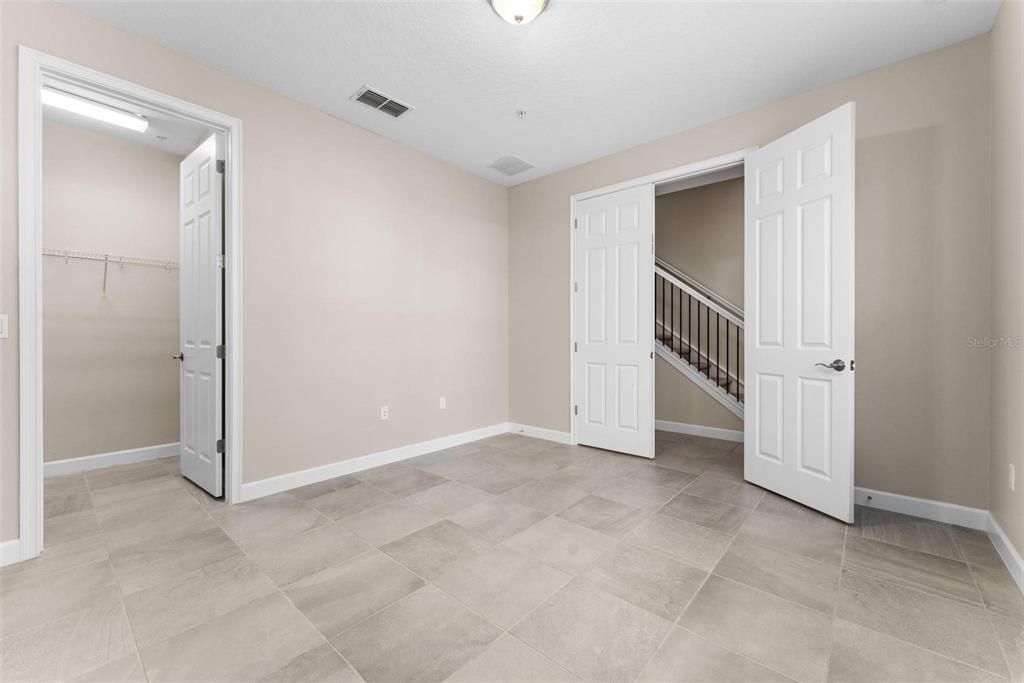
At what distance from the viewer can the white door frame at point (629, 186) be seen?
3496 mm

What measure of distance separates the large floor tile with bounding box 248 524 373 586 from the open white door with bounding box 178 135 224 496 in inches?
39.6

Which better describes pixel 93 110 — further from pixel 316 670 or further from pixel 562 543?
pixel 562 543

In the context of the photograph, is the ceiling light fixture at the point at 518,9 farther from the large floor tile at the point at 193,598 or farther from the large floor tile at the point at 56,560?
the large floor tile at the point at 56,560

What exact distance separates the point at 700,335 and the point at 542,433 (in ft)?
8.05

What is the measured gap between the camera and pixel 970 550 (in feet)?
7.38

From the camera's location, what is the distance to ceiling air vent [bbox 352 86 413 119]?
10.2 feet

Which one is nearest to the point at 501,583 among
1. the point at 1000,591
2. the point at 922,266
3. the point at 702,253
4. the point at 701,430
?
the point at 1000,591

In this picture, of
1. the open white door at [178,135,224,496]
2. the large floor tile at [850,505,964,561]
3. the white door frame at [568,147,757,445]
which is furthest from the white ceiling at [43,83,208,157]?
the large floor tile at [850,505,964,561]

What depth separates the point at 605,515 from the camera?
271 cm

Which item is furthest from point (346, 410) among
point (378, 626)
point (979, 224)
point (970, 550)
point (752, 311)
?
point (979, 224)

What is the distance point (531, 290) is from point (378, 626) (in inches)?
147

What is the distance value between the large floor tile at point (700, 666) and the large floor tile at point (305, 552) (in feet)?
4.97

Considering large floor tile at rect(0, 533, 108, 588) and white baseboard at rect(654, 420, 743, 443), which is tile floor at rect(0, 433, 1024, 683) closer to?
large floor tile at rect(0, 533, 108, 588)

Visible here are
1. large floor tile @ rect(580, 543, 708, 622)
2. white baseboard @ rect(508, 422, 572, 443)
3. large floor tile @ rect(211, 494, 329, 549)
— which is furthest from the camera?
white baseboard @ rect(508, 422, 572, 443)
